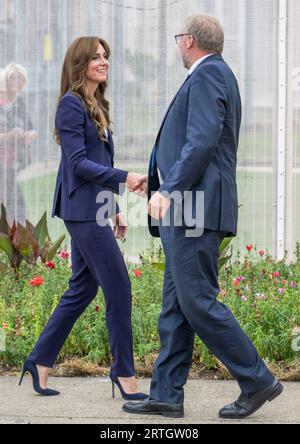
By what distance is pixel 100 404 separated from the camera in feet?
17.8

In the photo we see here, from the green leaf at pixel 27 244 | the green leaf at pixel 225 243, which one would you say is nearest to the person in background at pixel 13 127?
the green leaf at pixel 27 244

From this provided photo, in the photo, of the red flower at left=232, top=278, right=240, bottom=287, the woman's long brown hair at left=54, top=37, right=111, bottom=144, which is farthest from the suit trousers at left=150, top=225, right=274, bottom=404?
the red flower at left=232, top=278, right=240, bottom=287

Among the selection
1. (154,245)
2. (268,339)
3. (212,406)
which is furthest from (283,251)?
(212,406)

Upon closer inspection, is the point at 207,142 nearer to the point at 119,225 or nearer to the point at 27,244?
the point at 119,225

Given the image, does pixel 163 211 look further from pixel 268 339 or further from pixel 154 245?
pixel 154 245

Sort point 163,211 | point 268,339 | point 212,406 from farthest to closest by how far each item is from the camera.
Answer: point 268,339
point 212,406
point 163,211

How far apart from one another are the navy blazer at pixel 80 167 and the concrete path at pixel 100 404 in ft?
2.99

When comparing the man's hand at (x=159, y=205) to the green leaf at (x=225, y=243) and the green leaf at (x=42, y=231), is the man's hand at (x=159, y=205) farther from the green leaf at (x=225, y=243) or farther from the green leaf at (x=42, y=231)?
the green leaf at (x=42, y=231)

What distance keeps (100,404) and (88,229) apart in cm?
86

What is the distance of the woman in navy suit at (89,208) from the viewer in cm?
533

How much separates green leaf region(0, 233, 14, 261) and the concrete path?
1.67 m

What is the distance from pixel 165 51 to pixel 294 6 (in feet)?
3.33

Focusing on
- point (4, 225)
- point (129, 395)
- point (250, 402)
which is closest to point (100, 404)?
point (129, 395)

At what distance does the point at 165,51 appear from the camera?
841 centimetres
